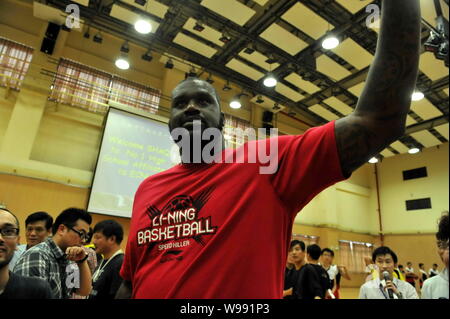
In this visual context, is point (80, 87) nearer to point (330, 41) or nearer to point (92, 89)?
point (92, 89)

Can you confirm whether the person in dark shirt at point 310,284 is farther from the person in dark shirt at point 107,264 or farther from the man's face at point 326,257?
the man's face at point 326,257

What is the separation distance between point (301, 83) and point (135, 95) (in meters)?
4.91

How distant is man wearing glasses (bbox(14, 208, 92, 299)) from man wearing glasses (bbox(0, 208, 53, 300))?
0.33 m

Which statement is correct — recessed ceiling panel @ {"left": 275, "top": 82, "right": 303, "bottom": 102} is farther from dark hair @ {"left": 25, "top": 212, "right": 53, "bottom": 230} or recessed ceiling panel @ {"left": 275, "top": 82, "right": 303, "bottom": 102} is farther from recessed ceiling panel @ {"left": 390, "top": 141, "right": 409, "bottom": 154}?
dark hair @ {"left": 25, "top": 212, "right": 53, "bottom": 230}

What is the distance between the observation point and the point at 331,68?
316 inches

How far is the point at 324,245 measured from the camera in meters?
10.7

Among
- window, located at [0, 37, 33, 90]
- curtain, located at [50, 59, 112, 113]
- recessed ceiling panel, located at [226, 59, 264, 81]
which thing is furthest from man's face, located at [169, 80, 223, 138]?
recessed ceiling panel, located at [226, 59, 264, 81]

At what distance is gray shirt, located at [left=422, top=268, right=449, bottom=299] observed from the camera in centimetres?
244

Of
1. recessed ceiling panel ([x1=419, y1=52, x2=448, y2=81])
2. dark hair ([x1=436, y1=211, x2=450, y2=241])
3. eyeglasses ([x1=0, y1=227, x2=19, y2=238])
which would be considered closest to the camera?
eyeglasses ([x1=0, y1=227, x2=19, y2=238])

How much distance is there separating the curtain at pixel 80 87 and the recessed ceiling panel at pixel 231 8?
3238 mm

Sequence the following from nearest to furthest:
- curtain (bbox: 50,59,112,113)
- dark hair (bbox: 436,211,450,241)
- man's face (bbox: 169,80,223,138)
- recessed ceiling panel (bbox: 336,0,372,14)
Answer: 1. man's face (bbox: 169,80,223,138)
2. dark hair (bbox: 436,211,450,241)
3. recessed ceiling panel (bbox: 336,0,372,14)
4. curtain (bbox: 50,59,112,113)

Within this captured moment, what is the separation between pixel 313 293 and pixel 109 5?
7808 mm

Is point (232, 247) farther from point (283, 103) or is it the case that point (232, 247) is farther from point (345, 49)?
point (283, 103)

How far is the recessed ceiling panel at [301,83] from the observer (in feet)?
28.3
